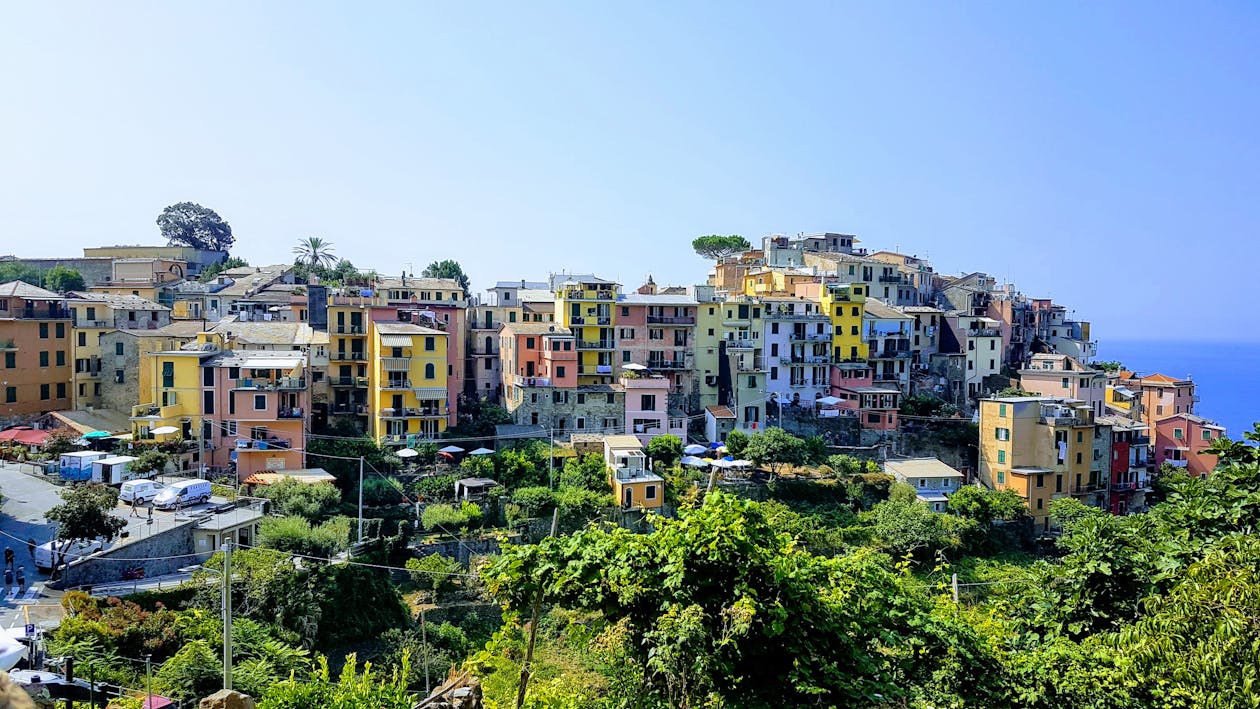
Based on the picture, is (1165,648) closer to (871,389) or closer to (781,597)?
(781,597)

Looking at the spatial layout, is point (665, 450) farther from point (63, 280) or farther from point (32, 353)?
point (63, 280)

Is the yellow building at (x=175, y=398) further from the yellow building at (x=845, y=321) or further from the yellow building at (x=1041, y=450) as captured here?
the yellow building at (x=1041, y=450)

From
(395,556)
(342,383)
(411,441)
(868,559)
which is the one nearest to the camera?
(868,559)

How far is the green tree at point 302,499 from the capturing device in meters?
32.1

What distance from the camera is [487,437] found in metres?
41.3

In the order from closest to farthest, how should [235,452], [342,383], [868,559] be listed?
[868,559]
[235,452]
[342,383]

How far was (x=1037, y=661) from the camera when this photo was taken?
12.7 metres

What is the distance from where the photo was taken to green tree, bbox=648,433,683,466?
4194cm

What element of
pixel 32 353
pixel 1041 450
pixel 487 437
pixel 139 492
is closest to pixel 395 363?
pixel 487 437

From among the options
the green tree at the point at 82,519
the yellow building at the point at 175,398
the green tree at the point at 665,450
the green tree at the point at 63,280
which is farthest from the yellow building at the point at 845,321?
the green tree at the point at 63,280

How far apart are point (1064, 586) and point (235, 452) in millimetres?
32344

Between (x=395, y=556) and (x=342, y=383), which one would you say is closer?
(x=395, y=556)

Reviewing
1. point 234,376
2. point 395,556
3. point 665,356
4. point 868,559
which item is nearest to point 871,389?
point 665,356

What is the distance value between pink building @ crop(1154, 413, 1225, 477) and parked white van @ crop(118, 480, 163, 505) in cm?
5528
